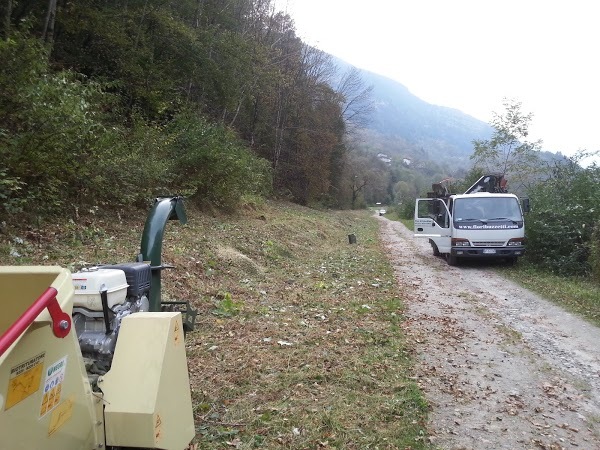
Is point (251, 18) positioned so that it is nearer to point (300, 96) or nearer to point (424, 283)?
point (300, 96)

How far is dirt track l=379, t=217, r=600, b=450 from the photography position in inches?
163

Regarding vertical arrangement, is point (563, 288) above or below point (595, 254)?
below

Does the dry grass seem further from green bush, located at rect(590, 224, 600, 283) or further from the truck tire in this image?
green bush, located at rect(590, 224, 600, 283)

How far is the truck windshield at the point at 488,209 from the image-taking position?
14312 mm

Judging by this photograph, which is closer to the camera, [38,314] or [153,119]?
[38,314]

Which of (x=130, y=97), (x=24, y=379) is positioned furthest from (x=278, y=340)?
(x=130, y=97)

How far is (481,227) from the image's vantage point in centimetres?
1400

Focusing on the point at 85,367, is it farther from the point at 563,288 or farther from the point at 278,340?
the point at 563,288

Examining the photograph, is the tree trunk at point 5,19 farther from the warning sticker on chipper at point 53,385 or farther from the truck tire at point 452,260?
the truck tire at point 452,260

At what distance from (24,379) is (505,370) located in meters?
5.18

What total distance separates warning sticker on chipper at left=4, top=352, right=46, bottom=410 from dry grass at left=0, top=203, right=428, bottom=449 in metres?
1.91

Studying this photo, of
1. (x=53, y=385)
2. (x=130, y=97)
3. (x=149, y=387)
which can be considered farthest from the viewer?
(x=130, y=97)

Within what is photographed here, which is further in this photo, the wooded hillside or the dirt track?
the wooded hillside

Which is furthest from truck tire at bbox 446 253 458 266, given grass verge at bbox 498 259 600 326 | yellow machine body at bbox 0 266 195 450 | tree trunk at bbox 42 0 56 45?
tree trunk at bbox 42 0 56 45
